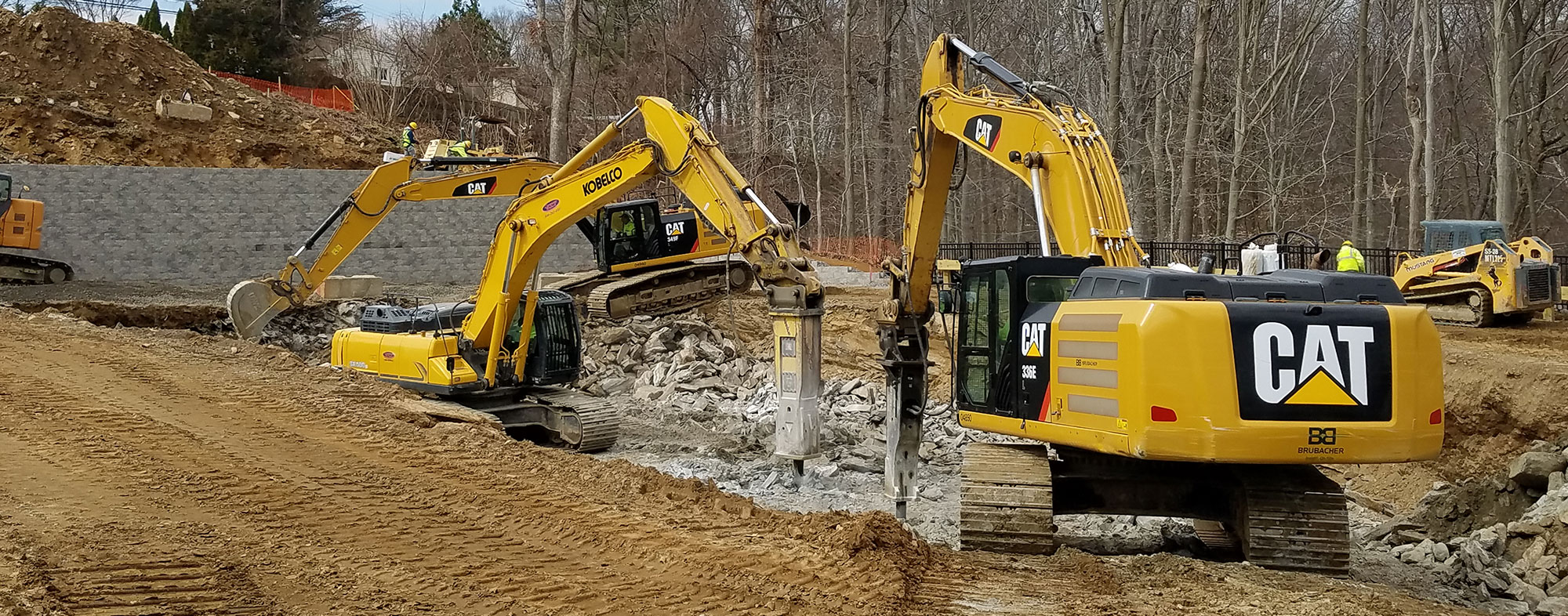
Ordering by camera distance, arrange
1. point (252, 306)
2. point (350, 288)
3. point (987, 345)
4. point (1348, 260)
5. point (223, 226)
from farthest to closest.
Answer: point (223, 226)
point (350, 288)
point (1348, 260)
point (252, 306)
point (987, 345)

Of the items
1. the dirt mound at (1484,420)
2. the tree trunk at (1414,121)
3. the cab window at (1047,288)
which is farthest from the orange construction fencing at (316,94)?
the cab window at (1047,288)

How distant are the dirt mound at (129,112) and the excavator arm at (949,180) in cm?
2614

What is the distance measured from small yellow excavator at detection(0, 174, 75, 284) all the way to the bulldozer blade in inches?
395

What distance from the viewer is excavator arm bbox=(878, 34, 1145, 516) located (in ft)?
25.3

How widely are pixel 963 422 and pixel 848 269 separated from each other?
71.9 feet

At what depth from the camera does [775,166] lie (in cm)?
4175

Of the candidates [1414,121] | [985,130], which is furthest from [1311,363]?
[1414,121]

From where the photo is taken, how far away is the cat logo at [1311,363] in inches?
252

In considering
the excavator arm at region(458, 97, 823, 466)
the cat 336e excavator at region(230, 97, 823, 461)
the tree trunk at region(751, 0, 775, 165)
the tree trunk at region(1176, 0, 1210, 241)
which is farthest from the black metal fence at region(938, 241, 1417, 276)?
the excavator arm at region(458, 97, 823, 466)

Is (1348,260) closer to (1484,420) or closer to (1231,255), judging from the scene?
(1484,420)

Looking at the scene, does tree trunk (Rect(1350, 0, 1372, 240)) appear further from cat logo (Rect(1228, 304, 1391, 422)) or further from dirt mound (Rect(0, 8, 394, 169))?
cat logo (Rect(1228, 304, 1391, 422))

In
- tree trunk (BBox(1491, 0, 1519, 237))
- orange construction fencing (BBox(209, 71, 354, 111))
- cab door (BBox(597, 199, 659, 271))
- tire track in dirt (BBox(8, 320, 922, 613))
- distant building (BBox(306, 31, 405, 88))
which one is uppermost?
distant building (BBox(306, 31, 405, 88))

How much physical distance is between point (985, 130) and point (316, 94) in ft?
124

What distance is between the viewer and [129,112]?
31.7 m
